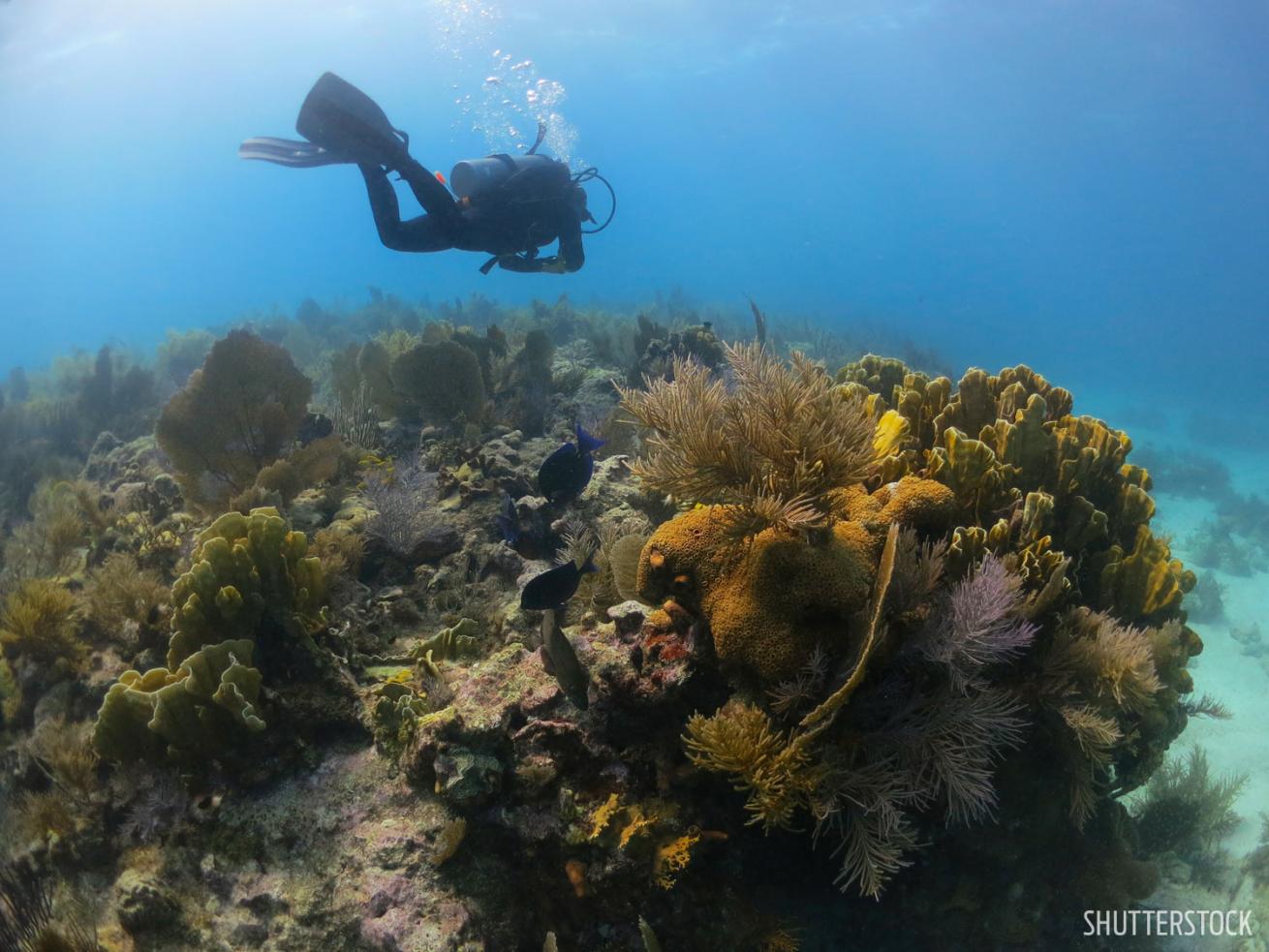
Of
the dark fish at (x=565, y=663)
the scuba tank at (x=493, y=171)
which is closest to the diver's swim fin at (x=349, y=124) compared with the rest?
the scuba tank at (x=493, y=171)

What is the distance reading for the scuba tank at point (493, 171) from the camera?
31.3ft

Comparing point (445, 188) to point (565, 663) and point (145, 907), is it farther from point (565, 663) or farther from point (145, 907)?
point (145, 907)

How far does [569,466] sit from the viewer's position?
4.32 m

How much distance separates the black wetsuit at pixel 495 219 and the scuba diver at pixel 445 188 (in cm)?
1

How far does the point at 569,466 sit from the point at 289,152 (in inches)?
382

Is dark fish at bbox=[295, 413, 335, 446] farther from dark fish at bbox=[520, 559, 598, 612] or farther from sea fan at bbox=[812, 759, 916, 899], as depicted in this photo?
sea fan at bbox=[812, 759, 916, 899]

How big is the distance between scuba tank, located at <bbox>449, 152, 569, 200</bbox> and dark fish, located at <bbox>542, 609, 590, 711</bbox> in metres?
8.75

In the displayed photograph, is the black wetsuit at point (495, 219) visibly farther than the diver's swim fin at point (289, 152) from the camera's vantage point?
No

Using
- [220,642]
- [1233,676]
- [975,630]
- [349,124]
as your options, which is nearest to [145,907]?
[220,642]

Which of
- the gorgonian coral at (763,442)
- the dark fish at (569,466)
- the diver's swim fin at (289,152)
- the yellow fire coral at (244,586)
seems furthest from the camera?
the diver's swim fin at (289,152)

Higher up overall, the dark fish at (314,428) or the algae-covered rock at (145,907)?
the dark fish at (314,428)

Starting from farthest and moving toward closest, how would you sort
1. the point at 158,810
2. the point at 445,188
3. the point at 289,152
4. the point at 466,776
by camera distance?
the point at 289,152 → the point at 445,188 → the point at 158,810 → the point at 466,776

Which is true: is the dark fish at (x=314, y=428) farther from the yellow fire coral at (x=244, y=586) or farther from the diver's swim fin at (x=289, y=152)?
the diver's swim fin at (x=289, y=152)

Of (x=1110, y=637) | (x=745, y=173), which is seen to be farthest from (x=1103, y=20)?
(x=745, y=173)
